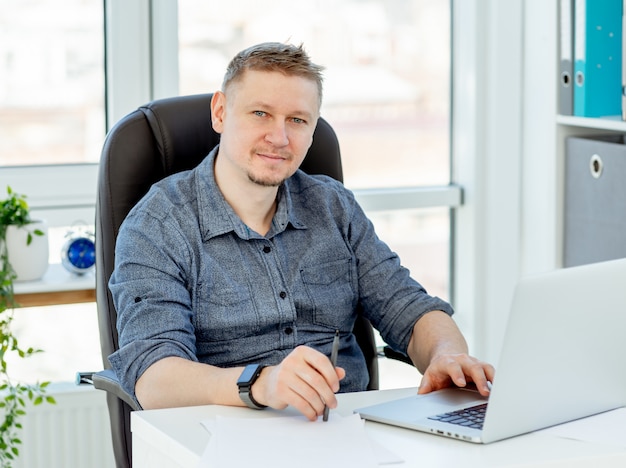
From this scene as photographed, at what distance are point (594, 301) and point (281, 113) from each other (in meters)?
0.80

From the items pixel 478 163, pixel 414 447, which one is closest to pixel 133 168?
pixel 414 447

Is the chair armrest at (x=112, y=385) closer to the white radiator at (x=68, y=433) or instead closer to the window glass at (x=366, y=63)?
the white radiator at (x=68, y=433)

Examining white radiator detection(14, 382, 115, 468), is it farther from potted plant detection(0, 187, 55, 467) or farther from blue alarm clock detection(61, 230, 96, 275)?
blue alarm clock detection(61, 230, 96, 275)

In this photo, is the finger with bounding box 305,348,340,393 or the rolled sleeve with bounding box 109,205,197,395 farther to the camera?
the rolled sleeve with bounding box 109,205,197,395

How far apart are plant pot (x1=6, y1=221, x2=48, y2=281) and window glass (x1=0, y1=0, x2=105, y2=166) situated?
0.34 meters

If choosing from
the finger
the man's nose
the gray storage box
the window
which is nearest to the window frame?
the window

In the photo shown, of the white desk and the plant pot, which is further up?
the plant pot

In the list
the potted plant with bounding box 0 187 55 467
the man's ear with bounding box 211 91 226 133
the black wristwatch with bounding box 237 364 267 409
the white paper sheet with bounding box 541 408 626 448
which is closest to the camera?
the white paper sheet with bounding box 541 408 626 448

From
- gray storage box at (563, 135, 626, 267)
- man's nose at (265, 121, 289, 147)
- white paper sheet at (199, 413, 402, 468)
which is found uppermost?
man's nose at (265, 121, 289, 147)

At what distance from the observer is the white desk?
51.8 inches

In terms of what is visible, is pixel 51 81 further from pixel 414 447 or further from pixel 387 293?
pixel 414 447

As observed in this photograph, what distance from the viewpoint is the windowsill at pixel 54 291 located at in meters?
2.52

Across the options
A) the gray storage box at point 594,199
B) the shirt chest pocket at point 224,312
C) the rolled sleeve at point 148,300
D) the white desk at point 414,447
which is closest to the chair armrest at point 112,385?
the rolled sleeve at point 148,300

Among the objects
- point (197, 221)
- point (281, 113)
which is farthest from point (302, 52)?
point (197, 221)
